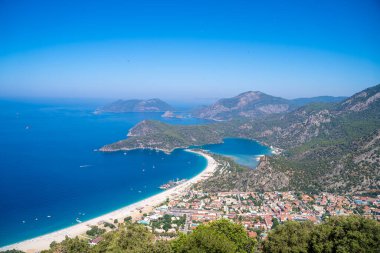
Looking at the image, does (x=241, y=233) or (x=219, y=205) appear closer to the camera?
(x=241, y=233)

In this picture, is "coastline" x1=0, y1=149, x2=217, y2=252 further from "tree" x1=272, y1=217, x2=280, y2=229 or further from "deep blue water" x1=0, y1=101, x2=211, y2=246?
"tree" x1=272, y1=217, x2=280, y2=229

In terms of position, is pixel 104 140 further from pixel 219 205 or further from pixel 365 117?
pixel 365 117

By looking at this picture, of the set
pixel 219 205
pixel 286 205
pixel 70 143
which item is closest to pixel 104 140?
pixel 70 143

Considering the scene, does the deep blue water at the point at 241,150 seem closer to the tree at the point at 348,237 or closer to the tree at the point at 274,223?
the tree at the point at 274,223

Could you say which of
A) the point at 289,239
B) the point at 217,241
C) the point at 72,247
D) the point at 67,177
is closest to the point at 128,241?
the point at 72,247

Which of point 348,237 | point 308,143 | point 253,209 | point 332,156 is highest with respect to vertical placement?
point 348,237

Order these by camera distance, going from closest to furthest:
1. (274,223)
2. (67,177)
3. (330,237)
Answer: (330,237), (274,223), (67,177)

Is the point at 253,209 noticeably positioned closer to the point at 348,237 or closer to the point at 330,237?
the point at 330,237
